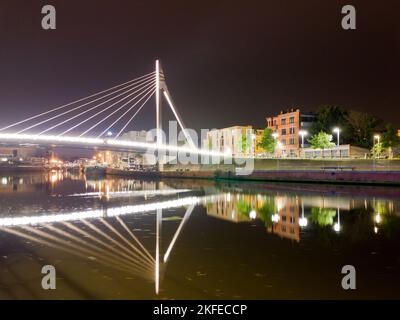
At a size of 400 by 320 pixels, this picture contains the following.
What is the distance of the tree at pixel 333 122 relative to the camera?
2990 inches

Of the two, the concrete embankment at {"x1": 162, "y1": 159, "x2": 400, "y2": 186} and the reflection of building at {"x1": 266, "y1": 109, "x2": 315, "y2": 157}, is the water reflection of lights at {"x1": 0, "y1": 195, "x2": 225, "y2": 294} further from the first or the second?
the reflection of building at {"x1": 266, "y1": 109, "x2": 315, "y2": 157}

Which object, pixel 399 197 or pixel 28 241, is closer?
pixel 28 241

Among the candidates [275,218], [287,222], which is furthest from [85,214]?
[287,222]

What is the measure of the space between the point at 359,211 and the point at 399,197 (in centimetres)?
736

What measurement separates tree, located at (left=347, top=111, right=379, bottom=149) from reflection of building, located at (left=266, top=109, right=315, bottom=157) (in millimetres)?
8018

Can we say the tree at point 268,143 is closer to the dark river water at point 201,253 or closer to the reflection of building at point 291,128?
the reflection of building at point 291,128

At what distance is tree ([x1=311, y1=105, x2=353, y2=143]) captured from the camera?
75.9 m

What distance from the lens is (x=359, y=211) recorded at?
19.6 m

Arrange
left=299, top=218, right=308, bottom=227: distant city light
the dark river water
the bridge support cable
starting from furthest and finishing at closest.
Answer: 1. the bridge support cable
2. left=299, top=218, right=308, bottom=227: distant city light
3. the dark river water

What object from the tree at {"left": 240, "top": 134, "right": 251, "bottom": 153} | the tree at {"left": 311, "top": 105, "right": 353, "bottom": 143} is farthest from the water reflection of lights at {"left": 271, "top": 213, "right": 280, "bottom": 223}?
the tree at {"left": 240, "top": 134, "right": 251, "bottom": 153}
